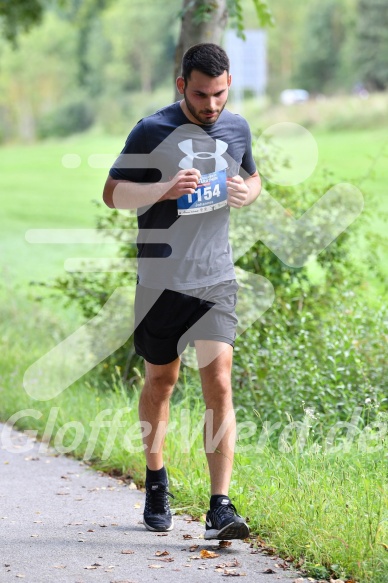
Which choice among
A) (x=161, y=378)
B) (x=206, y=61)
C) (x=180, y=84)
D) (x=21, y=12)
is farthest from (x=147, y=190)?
(x=21, y=12)

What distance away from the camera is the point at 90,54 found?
265ft

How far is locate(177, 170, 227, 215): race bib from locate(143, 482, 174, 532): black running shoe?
131 centimetres

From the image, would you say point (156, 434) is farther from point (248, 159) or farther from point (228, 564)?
point (248, 159)

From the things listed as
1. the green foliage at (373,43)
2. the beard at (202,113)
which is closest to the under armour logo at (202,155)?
the beard at (202,113)

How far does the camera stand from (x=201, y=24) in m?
8.21

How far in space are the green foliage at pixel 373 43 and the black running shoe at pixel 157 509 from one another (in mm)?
58833

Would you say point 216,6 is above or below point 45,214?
below

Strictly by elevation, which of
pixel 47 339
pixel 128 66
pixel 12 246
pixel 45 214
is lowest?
pixel 47 339

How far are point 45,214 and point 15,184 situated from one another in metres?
7.66

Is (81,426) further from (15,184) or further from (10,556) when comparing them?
(15,184)

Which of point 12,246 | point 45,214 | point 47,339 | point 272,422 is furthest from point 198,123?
point 45,214

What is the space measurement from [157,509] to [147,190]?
149cm

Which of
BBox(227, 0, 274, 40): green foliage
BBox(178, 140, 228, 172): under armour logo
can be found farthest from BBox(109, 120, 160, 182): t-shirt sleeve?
BBox(227, 0, 274, 40): green foliage

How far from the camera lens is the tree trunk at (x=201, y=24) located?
8.12 meters
